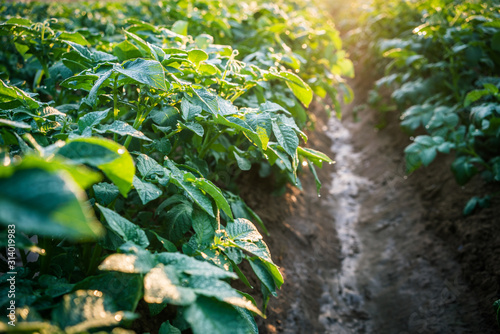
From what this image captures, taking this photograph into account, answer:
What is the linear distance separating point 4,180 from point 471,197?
255 cm

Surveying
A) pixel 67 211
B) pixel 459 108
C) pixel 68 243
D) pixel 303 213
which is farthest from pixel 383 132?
pixel 67 211

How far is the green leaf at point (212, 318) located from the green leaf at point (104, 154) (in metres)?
0.26

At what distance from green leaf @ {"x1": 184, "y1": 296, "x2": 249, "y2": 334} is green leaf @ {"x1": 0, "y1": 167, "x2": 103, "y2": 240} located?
25cm

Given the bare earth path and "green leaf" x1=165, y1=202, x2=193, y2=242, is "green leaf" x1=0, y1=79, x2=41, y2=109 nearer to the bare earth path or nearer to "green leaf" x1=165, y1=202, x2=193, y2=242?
"green leaf" x1=165, y1=202, x2=193, y2=242

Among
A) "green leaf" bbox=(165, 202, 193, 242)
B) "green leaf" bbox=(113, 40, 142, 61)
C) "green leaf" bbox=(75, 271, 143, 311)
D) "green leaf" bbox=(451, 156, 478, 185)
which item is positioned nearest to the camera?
"green leaf" bbox=(75, 271, 143, 311)

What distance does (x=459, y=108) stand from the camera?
2408 millimetres

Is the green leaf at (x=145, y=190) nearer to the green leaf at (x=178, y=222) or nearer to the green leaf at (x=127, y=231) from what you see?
the green leaf at (x=127, y=231)

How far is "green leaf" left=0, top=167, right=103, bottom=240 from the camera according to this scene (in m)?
0.40

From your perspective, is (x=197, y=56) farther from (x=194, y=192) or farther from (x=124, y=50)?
(x=194, y=192)

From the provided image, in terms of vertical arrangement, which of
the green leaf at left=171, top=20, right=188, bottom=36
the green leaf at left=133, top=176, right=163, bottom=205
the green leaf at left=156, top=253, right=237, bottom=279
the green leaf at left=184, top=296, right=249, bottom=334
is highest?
the green leaf at left=171, top=20, right=188, bottom=36

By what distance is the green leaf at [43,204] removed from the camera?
395mm

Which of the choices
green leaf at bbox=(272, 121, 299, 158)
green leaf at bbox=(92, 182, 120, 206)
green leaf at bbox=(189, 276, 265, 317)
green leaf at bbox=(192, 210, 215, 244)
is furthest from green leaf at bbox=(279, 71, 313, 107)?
green leaf at bbox=(189, 276, 265, 317)

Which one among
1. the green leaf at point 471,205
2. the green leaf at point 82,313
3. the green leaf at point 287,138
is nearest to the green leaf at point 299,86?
the green leaf at point 287,138

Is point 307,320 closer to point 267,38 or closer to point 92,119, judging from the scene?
point 92,119
